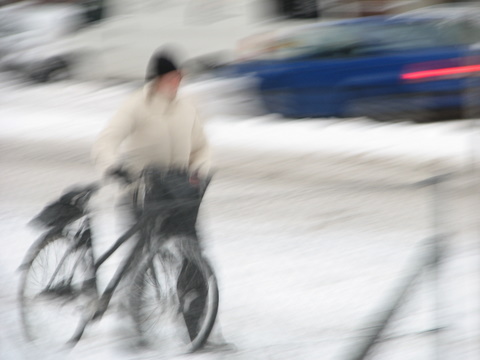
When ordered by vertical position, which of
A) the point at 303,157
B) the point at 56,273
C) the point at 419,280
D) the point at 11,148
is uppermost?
the point at 11,148

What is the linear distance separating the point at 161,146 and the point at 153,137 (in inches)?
1.2

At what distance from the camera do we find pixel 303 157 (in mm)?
2512

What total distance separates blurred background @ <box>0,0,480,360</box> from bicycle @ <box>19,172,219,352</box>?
37mm

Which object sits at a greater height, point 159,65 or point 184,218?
point 159,65

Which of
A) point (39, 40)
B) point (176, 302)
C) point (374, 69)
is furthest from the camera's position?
point (176, 302)

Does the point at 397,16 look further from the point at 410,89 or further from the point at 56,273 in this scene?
the point at 56,273

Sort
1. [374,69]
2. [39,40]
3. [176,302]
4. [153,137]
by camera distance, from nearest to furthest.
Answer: [39,40] → [374,69] → [153,137] → [176,302]

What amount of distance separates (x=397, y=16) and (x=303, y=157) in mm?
419

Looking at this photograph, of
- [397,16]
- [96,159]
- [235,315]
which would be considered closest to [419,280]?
[235,315]

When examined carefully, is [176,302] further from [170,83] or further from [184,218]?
[170,83]

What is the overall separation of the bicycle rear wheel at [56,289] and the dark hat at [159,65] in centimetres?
48

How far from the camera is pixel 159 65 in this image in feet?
7.69

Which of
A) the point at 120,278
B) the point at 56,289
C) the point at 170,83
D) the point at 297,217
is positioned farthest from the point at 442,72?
the point at 56,289

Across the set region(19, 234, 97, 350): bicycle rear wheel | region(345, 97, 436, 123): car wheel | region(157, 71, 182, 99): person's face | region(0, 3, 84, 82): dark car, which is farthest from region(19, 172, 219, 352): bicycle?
region(345, 97, 436, 123): car wheel
